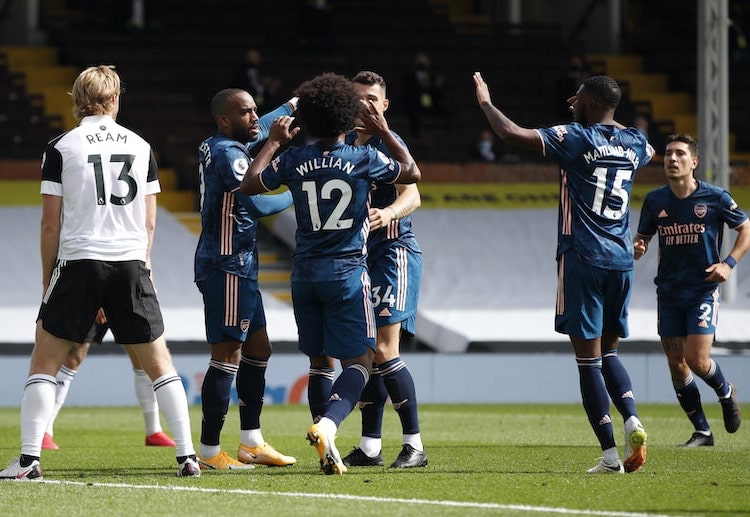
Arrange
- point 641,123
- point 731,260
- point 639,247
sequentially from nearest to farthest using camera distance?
point 639,247, point 731,260, point 641,123

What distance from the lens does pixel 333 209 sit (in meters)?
7.28

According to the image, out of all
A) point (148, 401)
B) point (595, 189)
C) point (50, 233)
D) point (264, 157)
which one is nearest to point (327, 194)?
point (264, 157)

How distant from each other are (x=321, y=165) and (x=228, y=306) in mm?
1081

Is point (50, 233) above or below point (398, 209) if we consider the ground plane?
below

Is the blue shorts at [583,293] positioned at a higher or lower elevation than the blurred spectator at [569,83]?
lower

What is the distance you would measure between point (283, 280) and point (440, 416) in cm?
638

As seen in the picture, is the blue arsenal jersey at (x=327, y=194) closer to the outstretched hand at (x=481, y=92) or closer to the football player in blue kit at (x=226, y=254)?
the football player in blue kit at (x=226, y=254)

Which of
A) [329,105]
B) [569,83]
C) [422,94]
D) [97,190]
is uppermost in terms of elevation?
[569,83]

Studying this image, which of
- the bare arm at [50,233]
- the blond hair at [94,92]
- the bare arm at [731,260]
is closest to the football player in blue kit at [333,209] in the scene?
the blond hair at [94,92]

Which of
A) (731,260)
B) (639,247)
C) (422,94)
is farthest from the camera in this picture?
(422,94)

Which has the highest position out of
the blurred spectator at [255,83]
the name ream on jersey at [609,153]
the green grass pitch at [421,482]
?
the blurred spectator at [255,83]

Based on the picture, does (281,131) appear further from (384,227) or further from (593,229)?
(593,229)

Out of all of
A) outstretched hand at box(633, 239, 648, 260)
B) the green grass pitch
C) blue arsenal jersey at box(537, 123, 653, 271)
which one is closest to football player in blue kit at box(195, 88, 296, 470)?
the green grass pitch

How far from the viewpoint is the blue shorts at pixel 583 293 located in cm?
768
